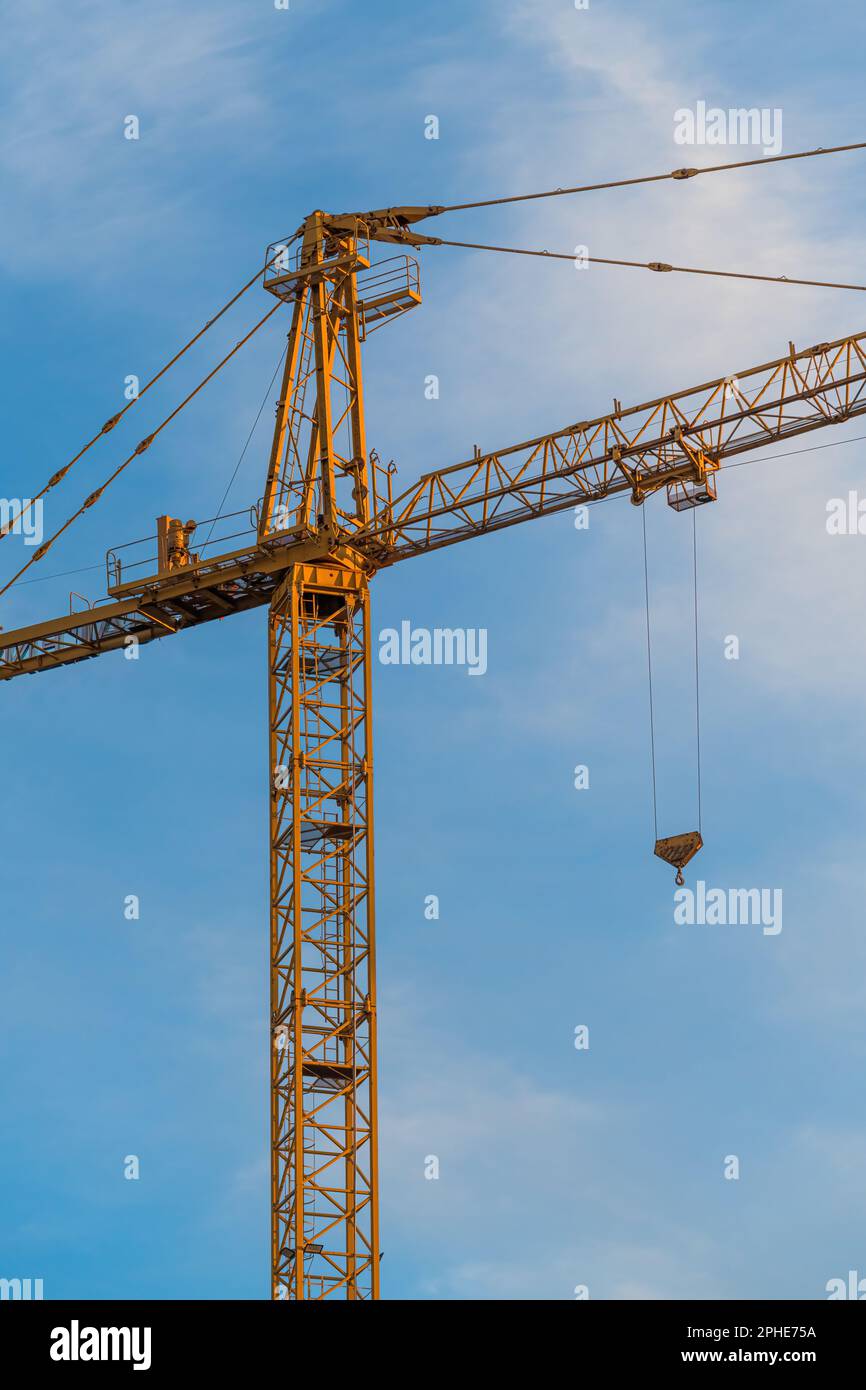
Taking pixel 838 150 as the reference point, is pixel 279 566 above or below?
below

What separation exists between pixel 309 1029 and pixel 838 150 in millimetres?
26597

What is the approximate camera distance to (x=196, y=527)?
2975 inches

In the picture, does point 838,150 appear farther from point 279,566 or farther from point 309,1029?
point 309,1029

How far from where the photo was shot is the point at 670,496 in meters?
70.9

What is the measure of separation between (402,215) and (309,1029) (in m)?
22.9

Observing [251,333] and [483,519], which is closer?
[483,519]

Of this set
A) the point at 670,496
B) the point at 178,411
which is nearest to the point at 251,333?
the point at 178,411
